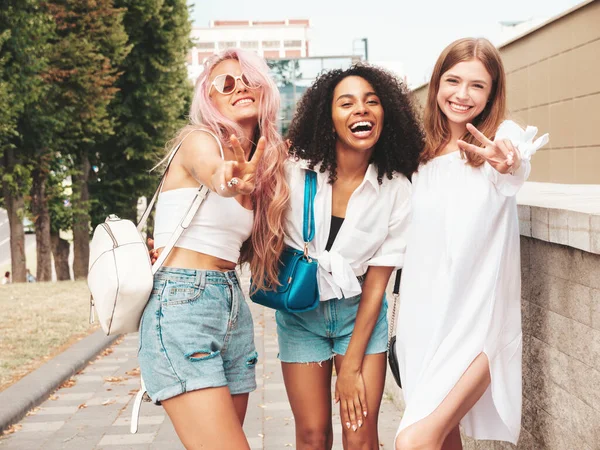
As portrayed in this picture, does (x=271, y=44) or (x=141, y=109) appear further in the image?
(x=271, y=44)

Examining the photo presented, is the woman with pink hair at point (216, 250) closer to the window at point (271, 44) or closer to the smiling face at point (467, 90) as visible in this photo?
the smiling face at point (467, 90)

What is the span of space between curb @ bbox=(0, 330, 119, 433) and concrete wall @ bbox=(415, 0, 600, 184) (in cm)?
492

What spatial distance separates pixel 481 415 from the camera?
10.0 feet

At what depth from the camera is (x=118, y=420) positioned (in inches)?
253

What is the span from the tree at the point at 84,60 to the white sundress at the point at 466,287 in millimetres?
19029

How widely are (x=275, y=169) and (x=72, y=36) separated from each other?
1921 cm

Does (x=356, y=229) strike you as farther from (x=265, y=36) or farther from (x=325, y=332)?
(x=265, y=36)

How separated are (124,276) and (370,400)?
Answer: 1125 millimetres

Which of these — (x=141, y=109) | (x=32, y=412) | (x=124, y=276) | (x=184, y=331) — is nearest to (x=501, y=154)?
(x=184, y=331)

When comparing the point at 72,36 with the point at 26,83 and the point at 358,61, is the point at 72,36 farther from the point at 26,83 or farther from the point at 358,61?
the point at 358,61

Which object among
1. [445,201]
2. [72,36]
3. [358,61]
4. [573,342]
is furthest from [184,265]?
[72,36]

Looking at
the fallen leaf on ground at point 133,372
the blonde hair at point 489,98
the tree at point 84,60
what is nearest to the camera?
the blonde hair at point 489,98

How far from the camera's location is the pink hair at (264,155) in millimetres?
3180

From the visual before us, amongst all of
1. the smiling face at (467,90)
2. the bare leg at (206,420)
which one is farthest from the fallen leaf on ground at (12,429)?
the smiling face at (467,90)
